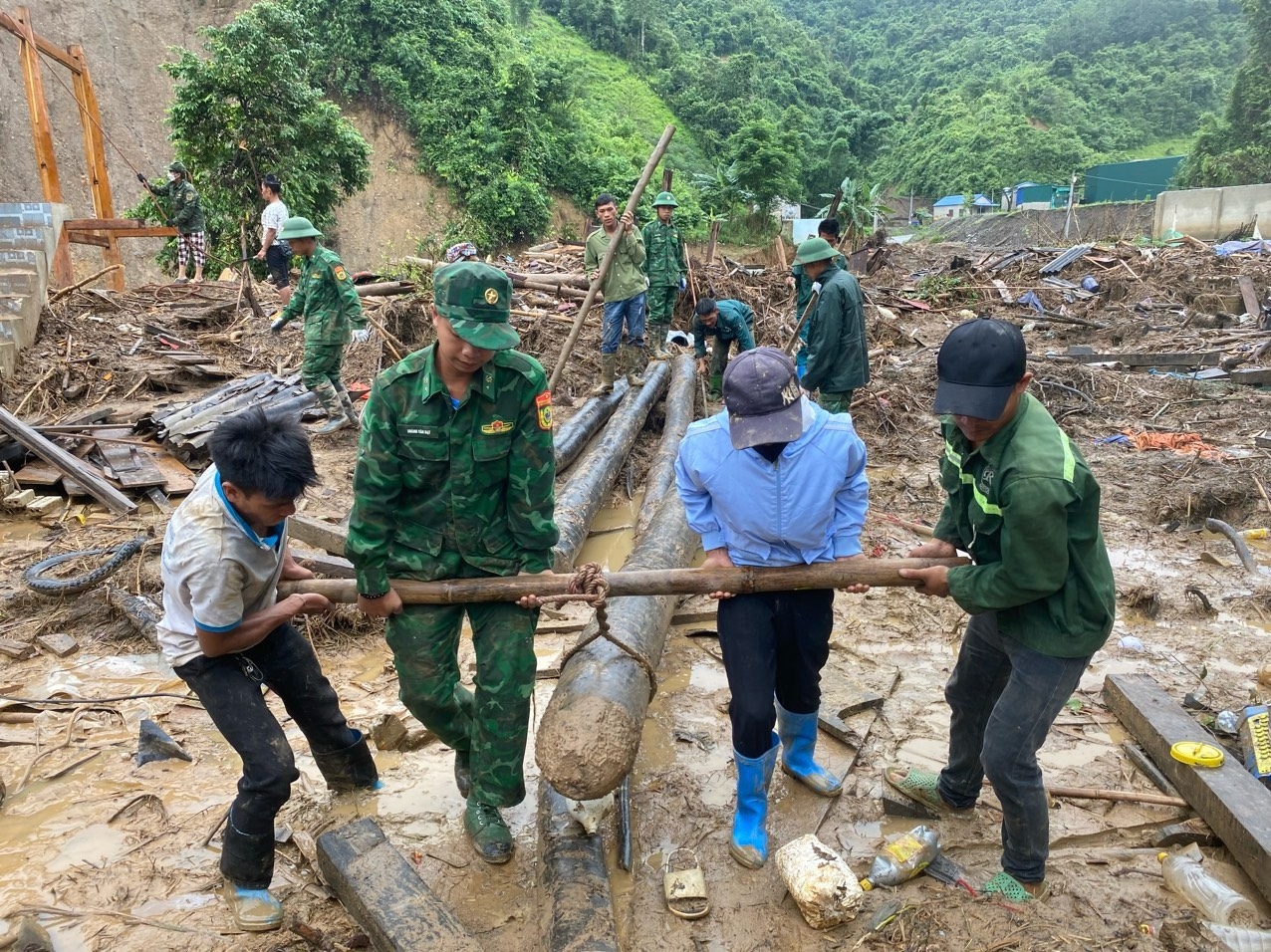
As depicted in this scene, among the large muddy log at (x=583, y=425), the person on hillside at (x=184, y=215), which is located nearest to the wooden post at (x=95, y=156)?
the person on hillside at (x=184, y=215)

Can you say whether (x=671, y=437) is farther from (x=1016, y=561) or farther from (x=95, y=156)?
(x=95, y=156)

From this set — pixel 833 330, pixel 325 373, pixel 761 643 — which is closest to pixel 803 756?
pixel 761 643

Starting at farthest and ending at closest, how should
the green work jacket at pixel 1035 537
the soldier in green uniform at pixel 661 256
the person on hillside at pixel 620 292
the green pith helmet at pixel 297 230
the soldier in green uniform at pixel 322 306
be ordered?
1. the soldier in green uniform at pixel 661 256
2. the person on hillside at pixel 620 292
3. the soldier in green uniform at pixel 322 306
4. the green pith helmet at pixel 297 230
5. the green work jacket at pixel 1035 537

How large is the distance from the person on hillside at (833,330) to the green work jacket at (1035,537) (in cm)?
364

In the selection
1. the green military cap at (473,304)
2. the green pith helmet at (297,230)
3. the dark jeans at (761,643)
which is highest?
the green pith helmet at (297,230)

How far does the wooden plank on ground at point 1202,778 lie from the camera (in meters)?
2.62

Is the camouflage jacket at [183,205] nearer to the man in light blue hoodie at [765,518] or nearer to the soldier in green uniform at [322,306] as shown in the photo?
the soldier in green uniform at [322,306]

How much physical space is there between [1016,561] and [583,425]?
5.65m

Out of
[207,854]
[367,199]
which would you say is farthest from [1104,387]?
[367,199]

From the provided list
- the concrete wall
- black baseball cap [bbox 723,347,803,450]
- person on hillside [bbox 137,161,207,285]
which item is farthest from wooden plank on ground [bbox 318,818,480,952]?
the concrete wall

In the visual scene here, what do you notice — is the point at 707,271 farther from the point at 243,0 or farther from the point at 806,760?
the point at 243,0

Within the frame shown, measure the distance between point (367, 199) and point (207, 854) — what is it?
27784 millimetres

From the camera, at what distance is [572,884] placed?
2.46 meters

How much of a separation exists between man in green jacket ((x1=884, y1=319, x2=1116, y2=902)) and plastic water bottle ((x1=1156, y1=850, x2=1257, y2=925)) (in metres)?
0.49
